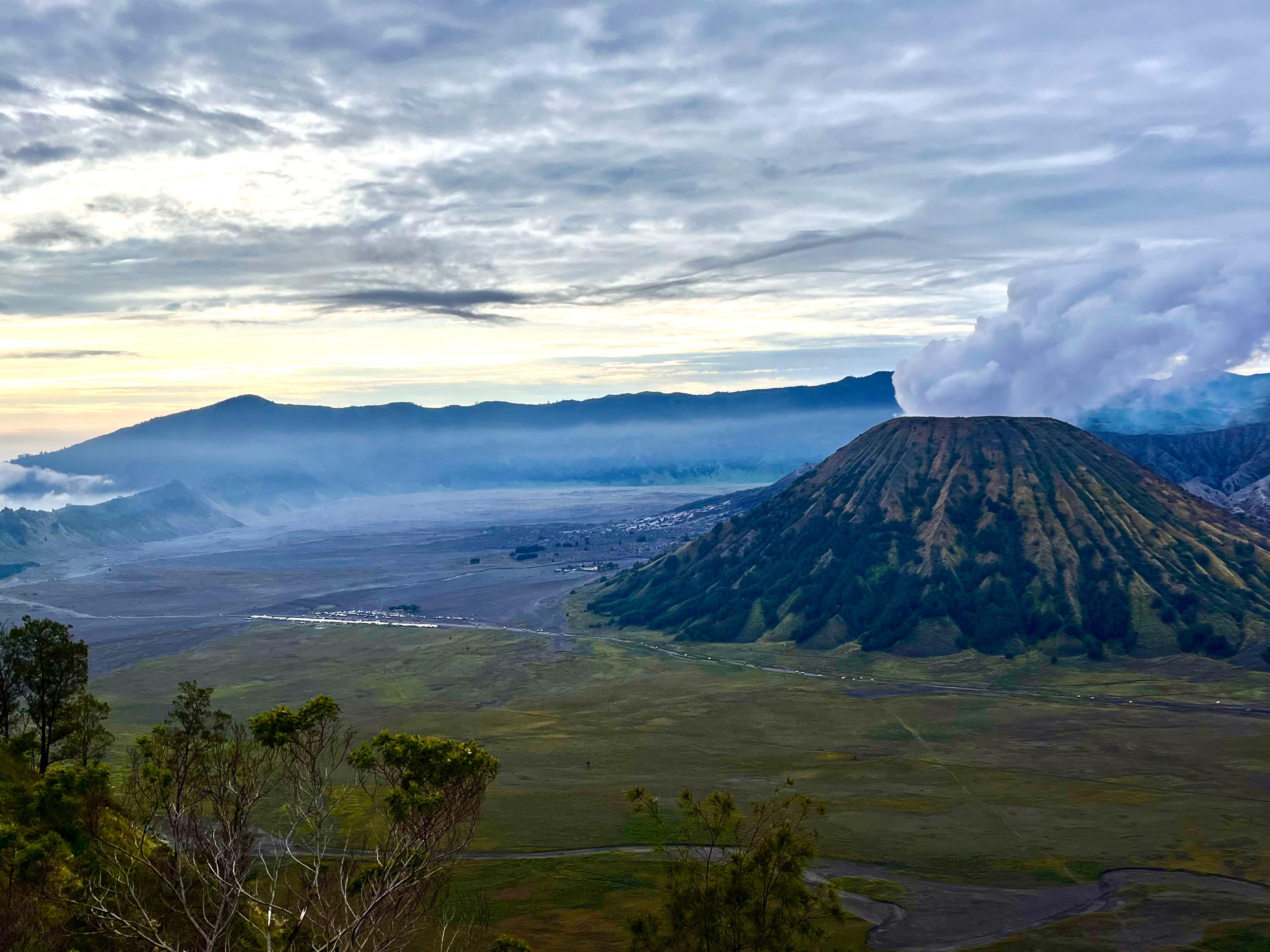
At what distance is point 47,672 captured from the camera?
94.6 meters

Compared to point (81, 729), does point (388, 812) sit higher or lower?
higher

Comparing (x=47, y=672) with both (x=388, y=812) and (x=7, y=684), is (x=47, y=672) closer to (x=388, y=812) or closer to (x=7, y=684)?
(x=7, y=684)

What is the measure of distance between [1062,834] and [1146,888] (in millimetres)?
16506

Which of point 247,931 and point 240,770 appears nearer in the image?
point 240,770

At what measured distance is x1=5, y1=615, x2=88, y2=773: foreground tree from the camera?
9344 centimetres

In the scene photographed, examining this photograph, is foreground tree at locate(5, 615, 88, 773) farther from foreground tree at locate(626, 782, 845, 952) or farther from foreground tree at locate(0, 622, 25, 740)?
foreground tree at locate(626, 782, 845, 952)

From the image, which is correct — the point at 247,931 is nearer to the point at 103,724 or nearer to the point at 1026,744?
the point at 1026,744

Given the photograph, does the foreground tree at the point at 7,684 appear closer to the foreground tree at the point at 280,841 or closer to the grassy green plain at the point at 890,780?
the foreground tree at the point at 280,841

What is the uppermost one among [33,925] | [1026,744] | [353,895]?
[33,925]

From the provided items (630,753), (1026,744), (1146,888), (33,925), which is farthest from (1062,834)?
(33,925)

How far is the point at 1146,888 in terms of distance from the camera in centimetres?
10144

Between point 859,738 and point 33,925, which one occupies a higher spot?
point 33,925

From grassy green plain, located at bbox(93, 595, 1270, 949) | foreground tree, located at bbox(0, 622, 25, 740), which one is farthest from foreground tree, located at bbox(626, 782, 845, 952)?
foreground tree, located at bbox(0, 622, 25, 740)

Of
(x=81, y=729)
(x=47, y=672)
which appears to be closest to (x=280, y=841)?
(x=81, y=729)
